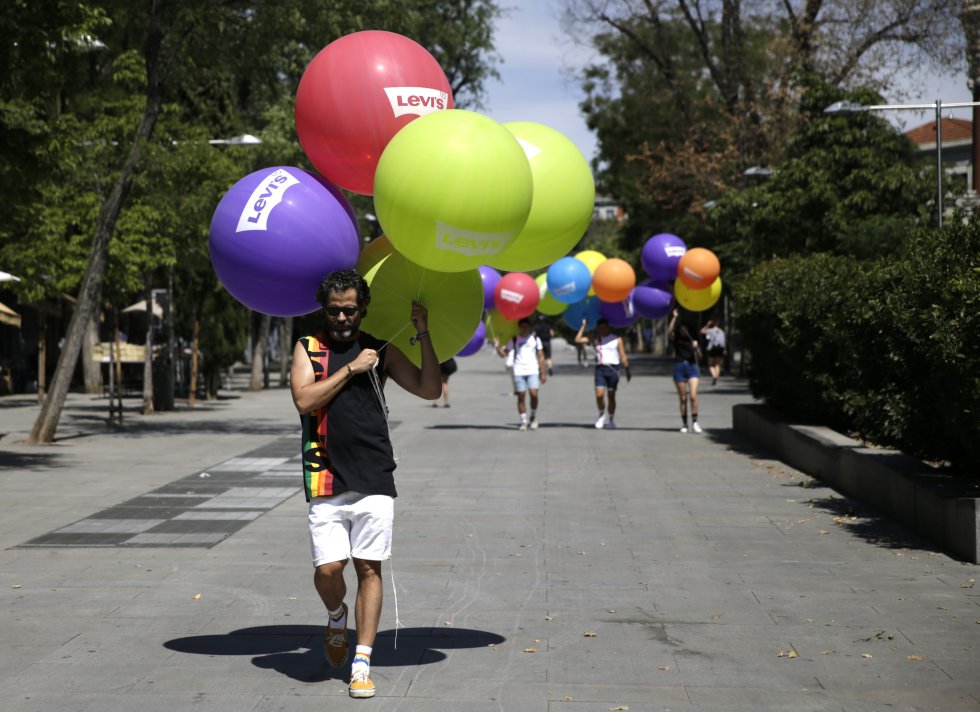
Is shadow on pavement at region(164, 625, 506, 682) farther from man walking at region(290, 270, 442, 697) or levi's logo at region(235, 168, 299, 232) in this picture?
levi's logo at region(235, 168, 299, 232)

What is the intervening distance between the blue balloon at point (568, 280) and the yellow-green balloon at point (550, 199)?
32.9 feet

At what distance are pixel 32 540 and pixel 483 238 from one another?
5.90 metres

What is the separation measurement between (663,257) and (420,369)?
13.0m

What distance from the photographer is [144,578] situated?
8.42m

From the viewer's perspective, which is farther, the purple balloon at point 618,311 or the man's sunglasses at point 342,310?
the purple balloon at point 618,311

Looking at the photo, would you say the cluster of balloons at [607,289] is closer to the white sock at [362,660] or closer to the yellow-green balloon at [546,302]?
the yellow-green balloon at [546,302]

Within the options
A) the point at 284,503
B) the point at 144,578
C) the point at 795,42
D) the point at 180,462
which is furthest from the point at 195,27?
the point at 795,42

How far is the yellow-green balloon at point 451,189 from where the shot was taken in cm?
537

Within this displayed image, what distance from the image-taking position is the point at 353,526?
18.7 feet

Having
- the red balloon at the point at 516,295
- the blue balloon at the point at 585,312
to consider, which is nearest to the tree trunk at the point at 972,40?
the blue balloon at the point at 585,312

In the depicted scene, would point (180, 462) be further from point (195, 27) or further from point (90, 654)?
point (90, 654)

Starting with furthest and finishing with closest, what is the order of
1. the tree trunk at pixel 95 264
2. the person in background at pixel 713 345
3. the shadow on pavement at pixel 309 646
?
the person in background at pixel 713 345 < the tree trunk at pixel 95 264 < the shadow on pavement at pixel 309 646

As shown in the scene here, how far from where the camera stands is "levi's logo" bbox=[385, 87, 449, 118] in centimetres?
590

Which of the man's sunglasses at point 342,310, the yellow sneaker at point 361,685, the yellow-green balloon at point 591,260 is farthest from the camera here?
the yellow-green balloon at point 591,260
